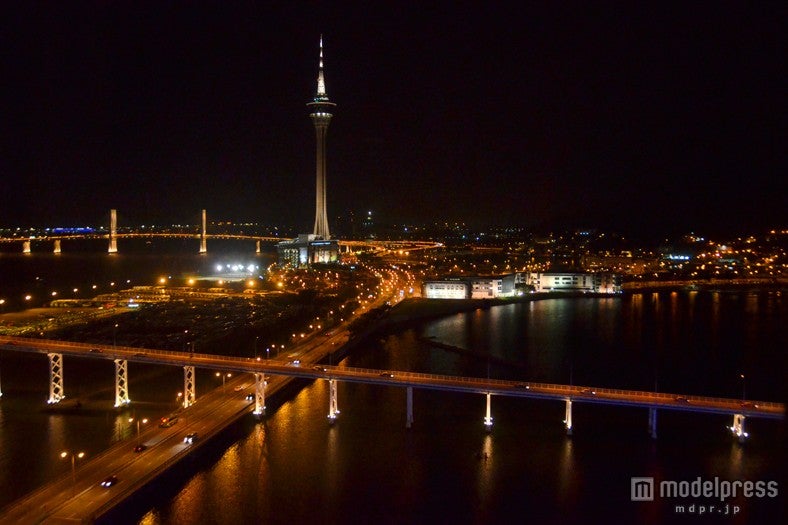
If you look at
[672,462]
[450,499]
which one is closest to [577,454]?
[672,462]

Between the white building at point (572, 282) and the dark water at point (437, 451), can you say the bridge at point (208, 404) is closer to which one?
the dark water at point (437, 451)

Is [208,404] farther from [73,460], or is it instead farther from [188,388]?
[73,460]

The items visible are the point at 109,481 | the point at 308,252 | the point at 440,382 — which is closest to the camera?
the point at 109,481

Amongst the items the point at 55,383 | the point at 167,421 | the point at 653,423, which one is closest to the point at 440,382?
the point at 653,423

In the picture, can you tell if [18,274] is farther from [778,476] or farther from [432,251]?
[778,476]

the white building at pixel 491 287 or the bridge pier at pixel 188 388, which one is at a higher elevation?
the white building at pixel 491 287

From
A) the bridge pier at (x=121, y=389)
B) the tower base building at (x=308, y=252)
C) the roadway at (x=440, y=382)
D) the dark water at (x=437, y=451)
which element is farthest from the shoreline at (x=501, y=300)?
the tower base building at (x=308, y=252)
